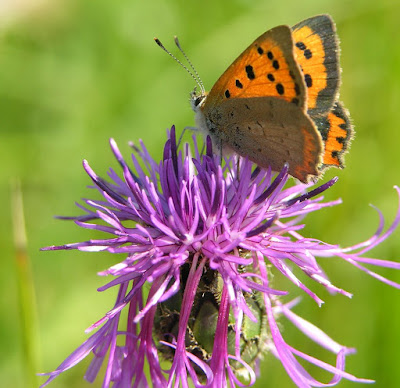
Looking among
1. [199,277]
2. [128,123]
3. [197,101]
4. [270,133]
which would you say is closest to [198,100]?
[197,101]

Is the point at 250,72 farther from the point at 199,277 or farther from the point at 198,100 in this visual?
the point at 199,277

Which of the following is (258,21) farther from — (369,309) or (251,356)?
(251,356)

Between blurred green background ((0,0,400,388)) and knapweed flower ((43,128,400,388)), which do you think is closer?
knapweed flower ((43,128,400,388))

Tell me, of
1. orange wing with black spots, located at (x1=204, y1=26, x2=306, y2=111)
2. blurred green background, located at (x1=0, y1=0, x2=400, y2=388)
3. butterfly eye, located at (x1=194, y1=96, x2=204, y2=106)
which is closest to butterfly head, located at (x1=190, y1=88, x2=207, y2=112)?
butterfly eye, located at (x1=194, y1=96, x2=204, y2=106)

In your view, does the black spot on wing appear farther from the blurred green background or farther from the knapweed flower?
the blurred green background

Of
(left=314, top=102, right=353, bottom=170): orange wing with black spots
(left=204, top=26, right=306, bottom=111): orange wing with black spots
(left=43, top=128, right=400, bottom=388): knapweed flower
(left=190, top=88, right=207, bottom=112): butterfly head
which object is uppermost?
(left=190, top=88, right=207, bottom=112): butterfly head
